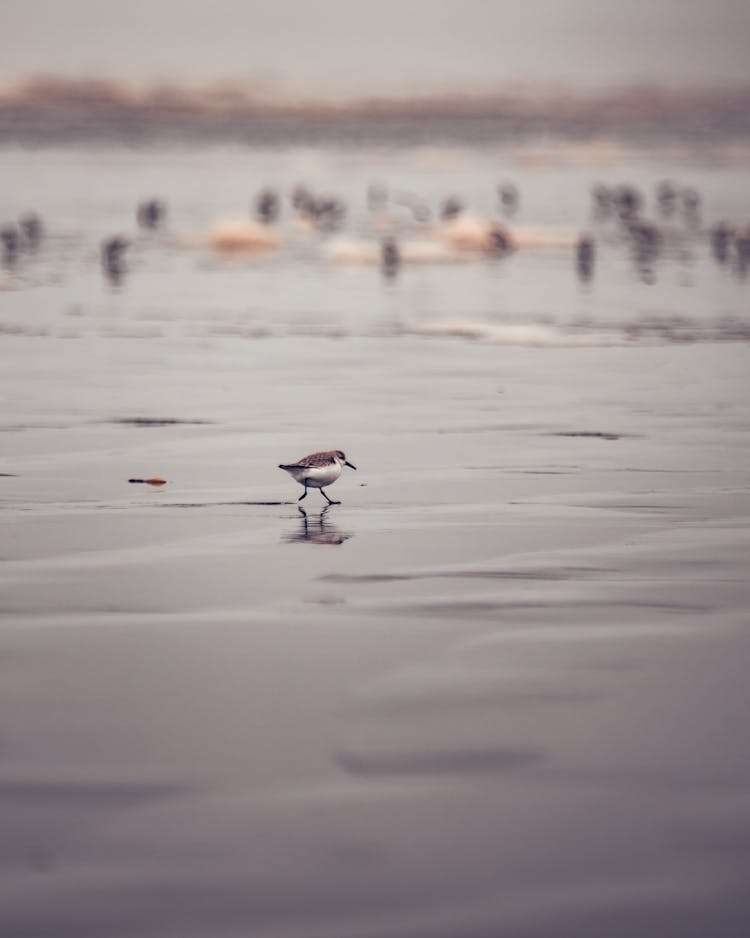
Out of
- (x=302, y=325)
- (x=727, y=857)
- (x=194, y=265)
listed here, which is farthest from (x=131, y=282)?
(x=727, y=857)

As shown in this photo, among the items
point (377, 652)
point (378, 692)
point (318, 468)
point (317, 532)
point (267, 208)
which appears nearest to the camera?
point (378, 692)

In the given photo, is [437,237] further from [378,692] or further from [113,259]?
[378,692]

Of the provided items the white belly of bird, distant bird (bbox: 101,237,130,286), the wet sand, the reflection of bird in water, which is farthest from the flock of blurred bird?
the reflection of bird in water

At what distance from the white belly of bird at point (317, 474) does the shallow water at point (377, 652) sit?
0.81 feet

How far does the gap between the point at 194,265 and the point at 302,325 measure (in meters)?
14.9

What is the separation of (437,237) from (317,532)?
4053cm

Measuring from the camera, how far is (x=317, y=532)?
11203mm

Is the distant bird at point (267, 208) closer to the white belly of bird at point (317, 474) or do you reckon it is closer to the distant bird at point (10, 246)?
the distant bird at point (10, 246)

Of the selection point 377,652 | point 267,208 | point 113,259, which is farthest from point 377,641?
point 267,208

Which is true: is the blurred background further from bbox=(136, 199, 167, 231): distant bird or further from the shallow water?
bbox=(136, 199, 167, 231): distant bird

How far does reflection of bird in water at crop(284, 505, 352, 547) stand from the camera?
35.8 feet

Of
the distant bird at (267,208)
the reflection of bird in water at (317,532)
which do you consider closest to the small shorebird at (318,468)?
the reflection of bird in water at (317,532)

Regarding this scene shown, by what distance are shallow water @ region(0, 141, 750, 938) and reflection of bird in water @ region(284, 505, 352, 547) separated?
7cm

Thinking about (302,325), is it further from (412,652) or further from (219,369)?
(412,652)
